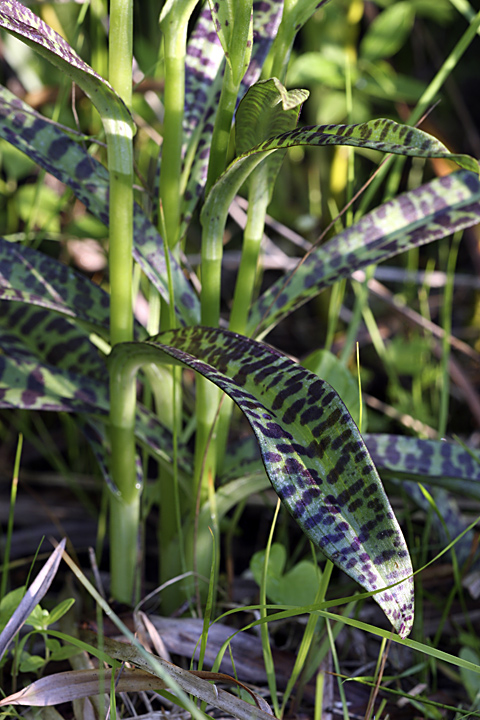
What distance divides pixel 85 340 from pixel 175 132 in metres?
0.32

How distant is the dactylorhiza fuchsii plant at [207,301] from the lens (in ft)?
Answer: 1.50

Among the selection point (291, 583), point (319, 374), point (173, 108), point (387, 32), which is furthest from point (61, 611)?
point (387, 32)

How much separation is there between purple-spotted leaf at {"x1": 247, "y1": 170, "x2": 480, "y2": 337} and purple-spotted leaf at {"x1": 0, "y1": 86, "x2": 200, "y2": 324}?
4.6 inches

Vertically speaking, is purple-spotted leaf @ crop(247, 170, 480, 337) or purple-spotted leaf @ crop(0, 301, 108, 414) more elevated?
purple-spotted leaf @ crop(247, 170, 480, 337)

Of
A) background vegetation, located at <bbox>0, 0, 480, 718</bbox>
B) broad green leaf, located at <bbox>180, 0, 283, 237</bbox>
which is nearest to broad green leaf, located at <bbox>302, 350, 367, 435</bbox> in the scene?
background vegetation, located at <bbox>0, 0, 480, 718</bbox>

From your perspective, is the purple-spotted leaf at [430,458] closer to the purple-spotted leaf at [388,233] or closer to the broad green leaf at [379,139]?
the purple-spotted leaf at [388,233]

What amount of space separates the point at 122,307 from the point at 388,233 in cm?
34

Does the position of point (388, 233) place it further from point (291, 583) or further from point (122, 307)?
point (291, 583)

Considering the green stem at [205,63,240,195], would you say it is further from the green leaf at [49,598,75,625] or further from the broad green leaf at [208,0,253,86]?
the green leaf at [49,598,75,625]

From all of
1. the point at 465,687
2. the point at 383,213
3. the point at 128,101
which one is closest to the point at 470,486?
the point at 465,687

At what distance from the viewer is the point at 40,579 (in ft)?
1.97

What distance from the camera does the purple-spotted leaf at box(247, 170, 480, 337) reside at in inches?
28.7

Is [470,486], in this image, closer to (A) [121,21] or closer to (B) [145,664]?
(B) [145,664]

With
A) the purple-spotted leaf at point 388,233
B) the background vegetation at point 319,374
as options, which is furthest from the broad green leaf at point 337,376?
the purple-spotted leaf at point 388,233
